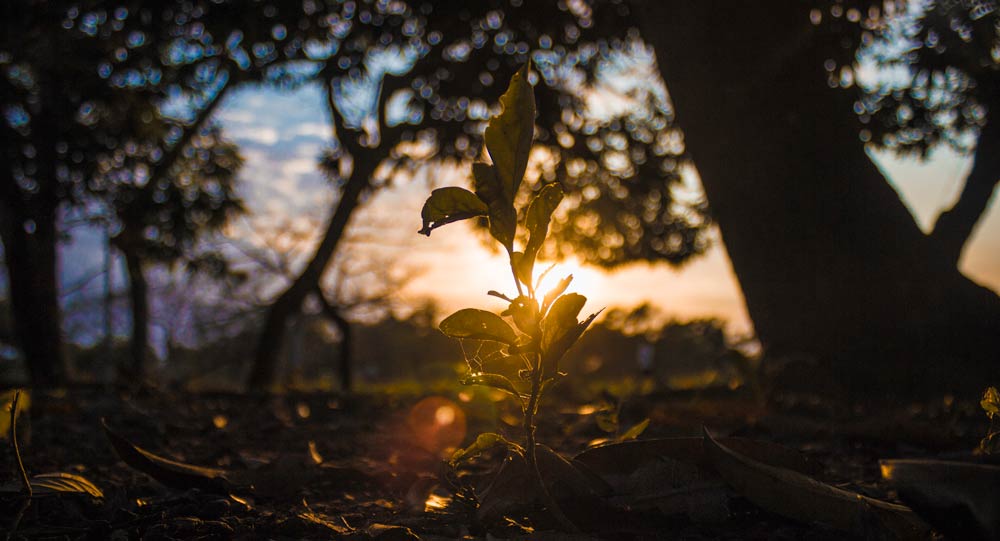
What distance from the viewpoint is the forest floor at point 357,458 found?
3.37ft

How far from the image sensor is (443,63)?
18.1 ft

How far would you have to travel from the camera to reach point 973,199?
10.7 ft

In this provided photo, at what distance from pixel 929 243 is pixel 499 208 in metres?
2.69

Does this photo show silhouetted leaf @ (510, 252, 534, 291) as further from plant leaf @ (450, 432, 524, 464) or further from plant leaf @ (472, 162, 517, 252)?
plant leaf @ (450, 432, 524, 464)

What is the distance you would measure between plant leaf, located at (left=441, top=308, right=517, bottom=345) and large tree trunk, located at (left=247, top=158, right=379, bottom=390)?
429cm

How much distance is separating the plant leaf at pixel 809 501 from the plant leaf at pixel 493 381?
1.03 ft

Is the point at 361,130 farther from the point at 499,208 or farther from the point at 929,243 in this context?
the point at 499,208

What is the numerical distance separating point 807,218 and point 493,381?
7.77 ft

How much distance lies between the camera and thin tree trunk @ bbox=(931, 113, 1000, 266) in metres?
→ 3.03

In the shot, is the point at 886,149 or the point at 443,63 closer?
the point at 443,63

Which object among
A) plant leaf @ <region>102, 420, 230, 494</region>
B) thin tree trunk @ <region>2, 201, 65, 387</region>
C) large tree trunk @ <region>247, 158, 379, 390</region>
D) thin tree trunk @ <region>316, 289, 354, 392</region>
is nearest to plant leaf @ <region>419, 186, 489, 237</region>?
plant leaf @ <region>102, 420, 230, 494</region>

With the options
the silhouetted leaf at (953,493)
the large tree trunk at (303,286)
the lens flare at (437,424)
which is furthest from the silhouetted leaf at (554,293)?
the large tree trunk at (303,286)

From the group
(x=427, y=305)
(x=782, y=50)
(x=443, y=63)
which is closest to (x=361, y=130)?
(x=443, y=63)

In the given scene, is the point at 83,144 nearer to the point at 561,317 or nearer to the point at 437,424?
the point at 437,424
